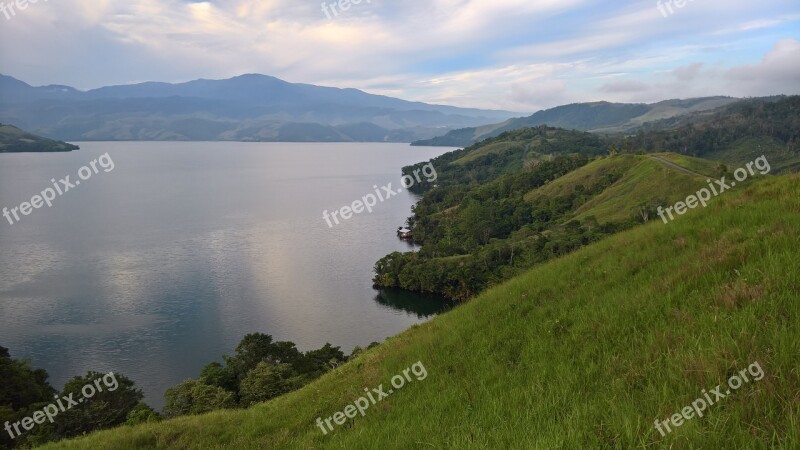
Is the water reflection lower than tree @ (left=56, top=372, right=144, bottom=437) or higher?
lower

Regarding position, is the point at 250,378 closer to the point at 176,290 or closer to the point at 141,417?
the point at 141,417

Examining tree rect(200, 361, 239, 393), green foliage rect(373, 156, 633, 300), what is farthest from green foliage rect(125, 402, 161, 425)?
green foliage rect(373, 156, 633, 300)

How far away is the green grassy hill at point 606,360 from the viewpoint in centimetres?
537

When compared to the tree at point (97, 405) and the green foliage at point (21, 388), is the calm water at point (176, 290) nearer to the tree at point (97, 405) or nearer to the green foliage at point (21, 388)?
the tree at point (97, 405)

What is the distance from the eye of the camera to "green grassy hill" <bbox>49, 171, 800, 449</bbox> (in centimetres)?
537

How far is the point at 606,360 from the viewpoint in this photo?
24.8ft

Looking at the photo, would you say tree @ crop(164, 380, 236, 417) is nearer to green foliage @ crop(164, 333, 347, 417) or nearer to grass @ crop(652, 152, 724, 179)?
green foliage @ crop(164, 333, 347, 417)

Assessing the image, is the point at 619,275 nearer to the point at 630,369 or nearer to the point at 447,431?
the point at 630,369

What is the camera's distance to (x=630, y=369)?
689 cm

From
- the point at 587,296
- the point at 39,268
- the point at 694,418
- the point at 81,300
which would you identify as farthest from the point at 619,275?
the point at 39,268

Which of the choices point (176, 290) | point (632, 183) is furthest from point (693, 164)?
point (176, 290)

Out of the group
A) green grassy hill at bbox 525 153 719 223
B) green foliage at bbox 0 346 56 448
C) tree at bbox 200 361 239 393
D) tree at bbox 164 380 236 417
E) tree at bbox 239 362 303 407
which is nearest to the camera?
tree at bbox 164 380 236 417

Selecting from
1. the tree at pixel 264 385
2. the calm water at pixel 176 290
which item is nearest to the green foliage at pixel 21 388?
the calm water at pixel 176 290

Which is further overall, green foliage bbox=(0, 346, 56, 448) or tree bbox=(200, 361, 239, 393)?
A: green foliage bbox=(0, 346, 56, 448)
